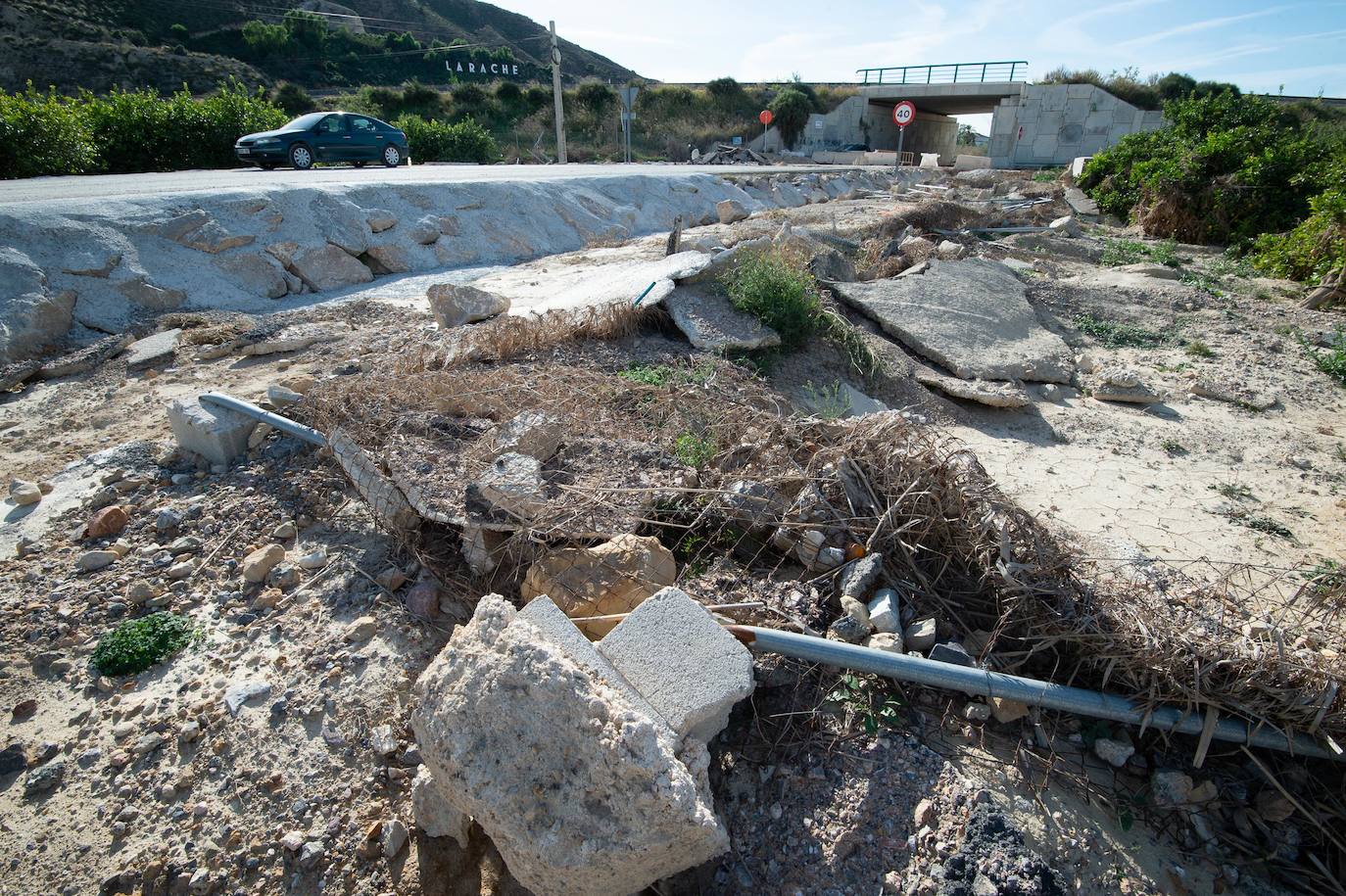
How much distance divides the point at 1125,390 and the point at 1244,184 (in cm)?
959

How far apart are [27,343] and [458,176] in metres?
7.33

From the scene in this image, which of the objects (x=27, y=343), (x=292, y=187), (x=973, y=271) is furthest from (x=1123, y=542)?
(x=292, y=187)

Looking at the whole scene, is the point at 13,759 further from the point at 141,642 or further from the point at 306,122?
the point at 306,122

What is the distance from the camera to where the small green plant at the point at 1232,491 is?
4371 millimetres

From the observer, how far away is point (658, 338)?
5512mm

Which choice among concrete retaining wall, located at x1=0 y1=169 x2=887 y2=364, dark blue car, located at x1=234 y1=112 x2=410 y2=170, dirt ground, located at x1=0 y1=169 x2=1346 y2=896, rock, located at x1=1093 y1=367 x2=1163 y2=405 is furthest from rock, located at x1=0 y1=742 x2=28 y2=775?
→ dark blue car, located at x1=234 y1=112 x2=410 y2=170

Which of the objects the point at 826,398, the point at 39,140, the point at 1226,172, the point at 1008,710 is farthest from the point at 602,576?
the point at 1226,172

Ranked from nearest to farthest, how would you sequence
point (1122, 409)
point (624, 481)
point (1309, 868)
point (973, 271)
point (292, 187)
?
point (1309, 868)
point (624, 481)
point (1122, 409)
point (973, 271)
point (292, 187)

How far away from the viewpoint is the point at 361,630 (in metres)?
2.77

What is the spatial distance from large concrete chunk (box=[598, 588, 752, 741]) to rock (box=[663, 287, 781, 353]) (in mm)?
3362

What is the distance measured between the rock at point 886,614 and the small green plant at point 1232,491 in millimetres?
3308

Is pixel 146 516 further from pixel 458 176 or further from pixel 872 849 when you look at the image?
pixel 458 176

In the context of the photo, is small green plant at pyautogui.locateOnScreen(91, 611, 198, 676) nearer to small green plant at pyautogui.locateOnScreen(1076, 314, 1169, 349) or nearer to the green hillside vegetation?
small green plant at pyautogui.locateOnScreen(1076, 314, 1169, 349)

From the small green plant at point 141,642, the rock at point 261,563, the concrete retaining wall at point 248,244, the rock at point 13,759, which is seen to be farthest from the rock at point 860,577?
the concrete retaining wall at point 248,244
